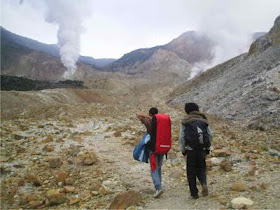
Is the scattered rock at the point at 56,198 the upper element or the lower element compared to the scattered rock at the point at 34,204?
upper

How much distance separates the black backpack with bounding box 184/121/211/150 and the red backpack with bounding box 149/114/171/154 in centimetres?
41

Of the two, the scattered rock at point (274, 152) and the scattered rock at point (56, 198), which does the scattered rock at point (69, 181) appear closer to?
the scattered rock at point (56, 198)

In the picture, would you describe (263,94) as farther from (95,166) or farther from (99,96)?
(99,96)

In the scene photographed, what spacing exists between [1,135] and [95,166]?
452 cm

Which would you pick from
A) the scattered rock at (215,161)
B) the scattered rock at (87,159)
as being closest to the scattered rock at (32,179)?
the scattered rock at (87,159)

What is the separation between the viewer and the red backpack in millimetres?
4977

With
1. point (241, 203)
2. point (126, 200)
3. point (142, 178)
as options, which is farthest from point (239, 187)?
point (142, 178)

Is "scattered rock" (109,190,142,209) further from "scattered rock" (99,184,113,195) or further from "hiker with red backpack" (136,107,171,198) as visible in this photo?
"scattered rock" (99,184,113,195)

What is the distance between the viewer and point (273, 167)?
622 centimetres

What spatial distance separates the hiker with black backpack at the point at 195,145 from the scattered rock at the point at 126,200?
0.90m

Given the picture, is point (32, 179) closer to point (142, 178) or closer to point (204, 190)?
point (142, 178)

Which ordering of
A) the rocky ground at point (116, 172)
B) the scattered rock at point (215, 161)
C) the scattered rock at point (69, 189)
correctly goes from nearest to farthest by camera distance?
the rocky ground at point (116, 172) < the scattered rock at point (69, 189) < the scattered rock at point (215, 161)

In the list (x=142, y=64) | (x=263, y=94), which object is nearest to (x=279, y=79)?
(x=263, y=94)

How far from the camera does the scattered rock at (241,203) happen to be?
419 cm
